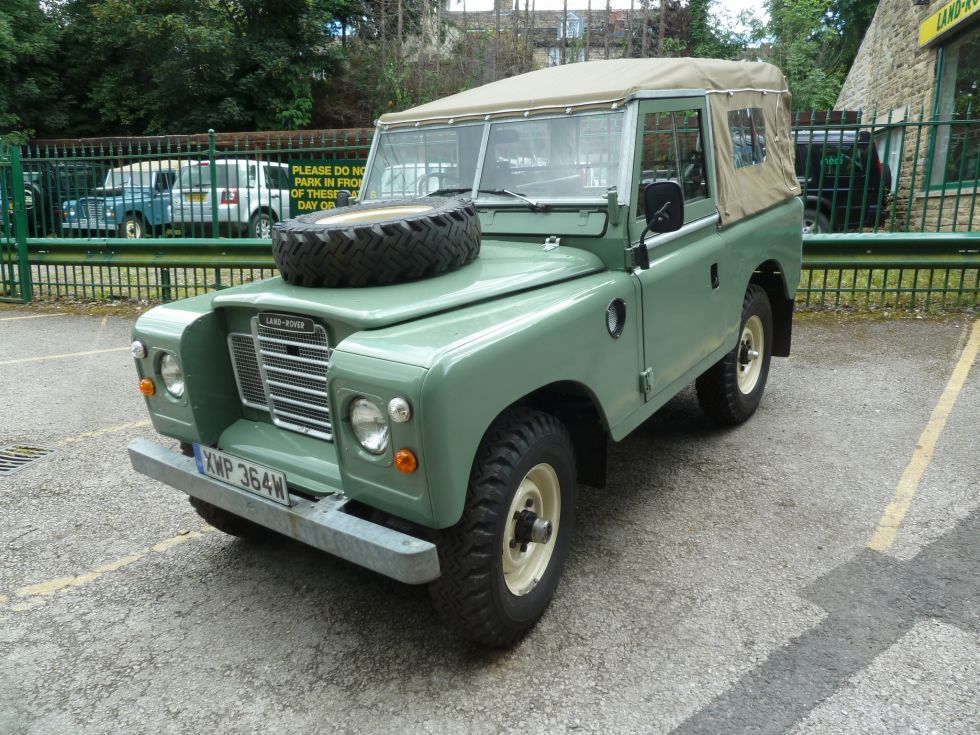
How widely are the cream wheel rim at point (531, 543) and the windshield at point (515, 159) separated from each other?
1423 millimetres

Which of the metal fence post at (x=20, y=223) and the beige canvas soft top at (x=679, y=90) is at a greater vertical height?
the beige canvas soft top at (x=679, y=90)

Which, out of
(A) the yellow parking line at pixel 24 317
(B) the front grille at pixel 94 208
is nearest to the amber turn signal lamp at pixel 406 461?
(A) the yellow parking line at pixel 24 317

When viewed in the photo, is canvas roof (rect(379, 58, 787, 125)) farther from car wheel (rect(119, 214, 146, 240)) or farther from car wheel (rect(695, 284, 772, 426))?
car wheel (rect(119, 214, 146, 240))

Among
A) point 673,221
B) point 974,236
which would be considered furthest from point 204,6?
point 673,221

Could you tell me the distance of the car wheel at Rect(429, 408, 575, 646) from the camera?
8.69 ft

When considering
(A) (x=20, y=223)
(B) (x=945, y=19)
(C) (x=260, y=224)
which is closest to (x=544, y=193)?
(C) (x=260, y=224)

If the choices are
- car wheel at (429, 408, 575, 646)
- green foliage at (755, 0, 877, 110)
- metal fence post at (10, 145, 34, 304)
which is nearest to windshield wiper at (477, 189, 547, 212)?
car wheel at (429, 408, 575, 646)

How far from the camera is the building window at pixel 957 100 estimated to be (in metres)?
11.8

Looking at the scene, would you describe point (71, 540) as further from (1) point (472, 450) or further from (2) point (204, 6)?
(2) point (204, 6)

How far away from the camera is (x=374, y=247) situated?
10.0ft

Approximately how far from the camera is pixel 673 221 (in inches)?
137

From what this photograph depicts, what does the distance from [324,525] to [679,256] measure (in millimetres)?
2313

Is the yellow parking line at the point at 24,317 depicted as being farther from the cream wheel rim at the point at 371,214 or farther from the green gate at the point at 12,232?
the cream wheel rim at the point at 371,214

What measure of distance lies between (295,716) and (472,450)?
3.72ft
